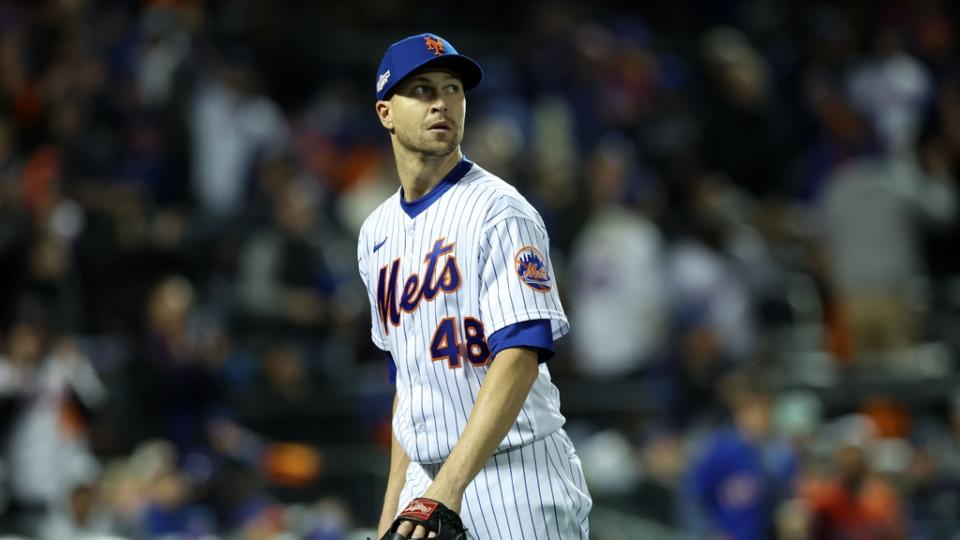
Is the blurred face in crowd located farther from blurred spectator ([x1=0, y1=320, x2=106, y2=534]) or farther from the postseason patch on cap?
the postseason patch on cap

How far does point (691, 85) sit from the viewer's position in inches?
551

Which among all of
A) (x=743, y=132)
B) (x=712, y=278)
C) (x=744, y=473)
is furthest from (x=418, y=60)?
(x=743, y=132)

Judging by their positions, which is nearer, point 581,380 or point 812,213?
point 581,380

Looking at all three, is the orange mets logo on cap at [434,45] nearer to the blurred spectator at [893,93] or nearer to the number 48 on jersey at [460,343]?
the number 48 on jersey at [460,343]

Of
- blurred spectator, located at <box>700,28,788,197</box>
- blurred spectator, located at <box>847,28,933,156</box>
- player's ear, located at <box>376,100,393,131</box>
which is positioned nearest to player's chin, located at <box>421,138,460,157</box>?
player's ear, located at <box>376,100,393,131</box>

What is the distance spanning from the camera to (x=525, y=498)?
3.99 metres

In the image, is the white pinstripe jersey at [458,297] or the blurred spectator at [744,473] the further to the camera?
the blurred spectator at [744,473]

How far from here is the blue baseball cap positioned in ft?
13.1

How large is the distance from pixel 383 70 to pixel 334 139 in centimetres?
889

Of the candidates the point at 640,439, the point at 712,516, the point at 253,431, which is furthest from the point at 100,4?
the point at 712,516

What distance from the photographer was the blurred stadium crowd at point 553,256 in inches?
371

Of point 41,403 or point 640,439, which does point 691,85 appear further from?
point 41,403

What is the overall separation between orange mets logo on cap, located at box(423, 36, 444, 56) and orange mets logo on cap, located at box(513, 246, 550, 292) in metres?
0.55

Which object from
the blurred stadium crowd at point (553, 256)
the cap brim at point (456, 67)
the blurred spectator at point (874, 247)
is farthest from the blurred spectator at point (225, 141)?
the cap brim at point (456, 67)
